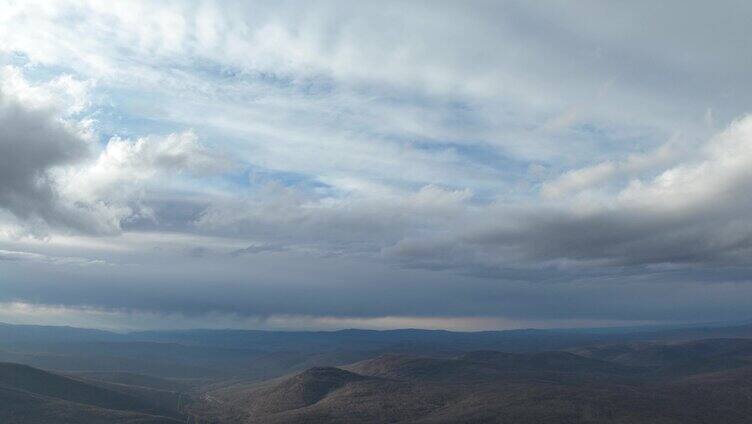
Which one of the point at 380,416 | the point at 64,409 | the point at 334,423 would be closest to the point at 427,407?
the point at 380,416

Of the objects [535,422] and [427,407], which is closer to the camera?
[535,422]

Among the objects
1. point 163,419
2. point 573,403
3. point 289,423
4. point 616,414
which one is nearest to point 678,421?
point 616,414

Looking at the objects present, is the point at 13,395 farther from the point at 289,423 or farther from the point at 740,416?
the point at 740,416

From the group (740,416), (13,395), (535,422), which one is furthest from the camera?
(13,395)

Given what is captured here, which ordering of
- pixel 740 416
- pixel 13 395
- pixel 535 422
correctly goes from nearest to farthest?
pixel 535 422, pixel 740 416, pixel 13 395

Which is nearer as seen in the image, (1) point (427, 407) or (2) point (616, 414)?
(2) point (616, 414)

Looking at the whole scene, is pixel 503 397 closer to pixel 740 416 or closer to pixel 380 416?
pixel 380 416

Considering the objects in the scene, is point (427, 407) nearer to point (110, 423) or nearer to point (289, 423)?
point (289, 423)

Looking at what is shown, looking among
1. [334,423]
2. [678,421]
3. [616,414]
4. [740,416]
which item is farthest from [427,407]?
[740,416]
